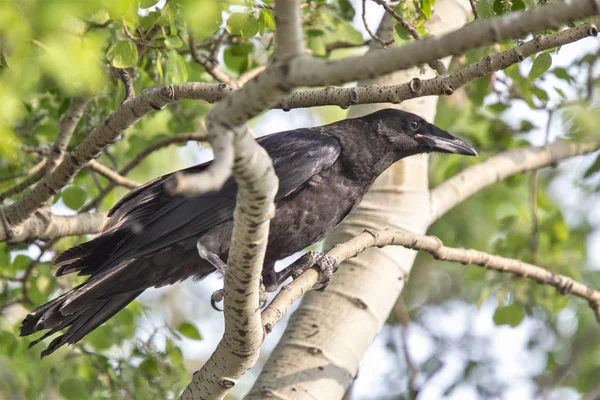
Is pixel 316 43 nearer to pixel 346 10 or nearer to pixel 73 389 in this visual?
pixel 346 10

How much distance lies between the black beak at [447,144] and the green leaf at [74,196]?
197 cm

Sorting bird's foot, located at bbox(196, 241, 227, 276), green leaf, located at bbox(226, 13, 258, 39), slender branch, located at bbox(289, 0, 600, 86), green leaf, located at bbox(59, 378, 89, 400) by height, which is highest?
slender branch, located at bbox(289, 0, 600, 86)

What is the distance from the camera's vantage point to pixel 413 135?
187 inches

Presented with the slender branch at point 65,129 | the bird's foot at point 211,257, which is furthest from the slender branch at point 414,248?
the slender branch at point 65,129

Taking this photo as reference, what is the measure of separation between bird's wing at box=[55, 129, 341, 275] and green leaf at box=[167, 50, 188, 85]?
19.6 inches

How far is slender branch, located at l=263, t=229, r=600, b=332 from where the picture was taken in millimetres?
3295

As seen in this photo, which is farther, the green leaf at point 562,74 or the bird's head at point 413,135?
the green leaf at point 562,74

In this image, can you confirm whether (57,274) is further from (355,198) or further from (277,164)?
(355,198)

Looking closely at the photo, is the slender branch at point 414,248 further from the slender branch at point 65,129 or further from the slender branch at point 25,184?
the slender branch at point 25,184

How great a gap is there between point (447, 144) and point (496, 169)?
3.04 feet

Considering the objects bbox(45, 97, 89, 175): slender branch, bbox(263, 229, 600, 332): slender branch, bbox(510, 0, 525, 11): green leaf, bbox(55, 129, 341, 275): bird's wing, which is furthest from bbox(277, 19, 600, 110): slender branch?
bbox(45, 97, 89, 175): slender branch

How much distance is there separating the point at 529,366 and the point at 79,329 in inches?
215

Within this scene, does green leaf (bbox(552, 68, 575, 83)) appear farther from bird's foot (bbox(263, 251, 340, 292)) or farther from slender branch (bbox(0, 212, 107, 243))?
slender branch (bbox(0, 212, 107, 243))

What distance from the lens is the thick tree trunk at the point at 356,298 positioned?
4.04 m
